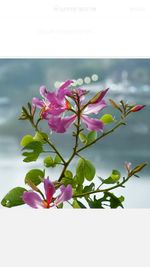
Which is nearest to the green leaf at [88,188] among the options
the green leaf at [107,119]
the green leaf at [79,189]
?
the green leaf at [79,189]

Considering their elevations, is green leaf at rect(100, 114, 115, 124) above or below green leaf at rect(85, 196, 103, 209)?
above

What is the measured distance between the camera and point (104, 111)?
2.87 ft

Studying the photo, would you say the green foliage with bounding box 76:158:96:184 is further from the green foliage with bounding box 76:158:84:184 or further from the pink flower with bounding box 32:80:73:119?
the pink flower with bounding box 32:80:73:119

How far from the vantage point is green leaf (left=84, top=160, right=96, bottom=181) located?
0.77m

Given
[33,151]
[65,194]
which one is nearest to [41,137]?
[33,151]

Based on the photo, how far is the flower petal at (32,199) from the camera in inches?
26.9

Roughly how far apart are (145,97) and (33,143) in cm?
30

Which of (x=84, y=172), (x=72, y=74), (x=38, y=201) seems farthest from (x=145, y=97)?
(x=38, y=201)

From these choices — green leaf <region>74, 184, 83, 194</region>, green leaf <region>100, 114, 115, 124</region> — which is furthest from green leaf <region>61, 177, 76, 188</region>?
green leaf <region>100, 114, 115, 124</region>

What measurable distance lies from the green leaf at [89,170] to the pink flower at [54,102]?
0.11 m

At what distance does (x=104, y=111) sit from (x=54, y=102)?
18 cm

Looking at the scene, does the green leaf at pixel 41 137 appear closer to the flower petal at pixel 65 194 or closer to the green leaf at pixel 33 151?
the green leaf at pixel 33 151

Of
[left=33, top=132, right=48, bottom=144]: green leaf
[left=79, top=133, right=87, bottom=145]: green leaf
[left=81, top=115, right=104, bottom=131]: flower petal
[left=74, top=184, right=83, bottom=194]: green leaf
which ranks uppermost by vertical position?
[left=81, top=115, right=104, bottom=131]: flower petal
